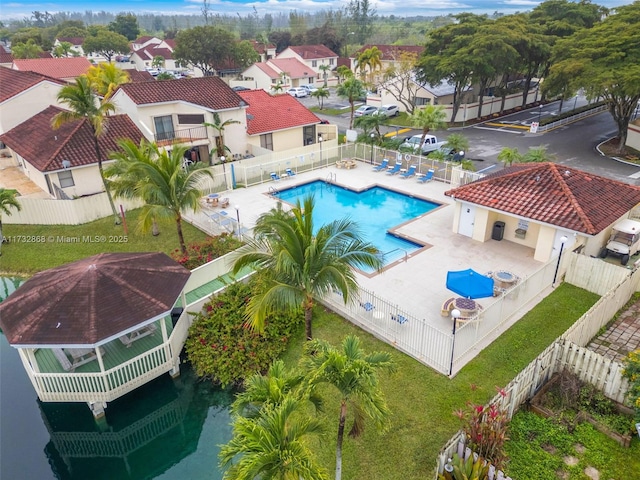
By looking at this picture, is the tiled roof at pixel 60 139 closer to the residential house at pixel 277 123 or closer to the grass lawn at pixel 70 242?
the grass lawn at pixel 70 242

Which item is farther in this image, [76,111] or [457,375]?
[76,111]

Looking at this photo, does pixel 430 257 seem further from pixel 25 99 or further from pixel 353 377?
pixel 25 99

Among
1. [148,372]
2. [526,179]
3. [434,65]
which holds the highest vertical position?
[434,65]

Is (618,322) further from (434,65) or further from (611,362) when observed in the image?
(434,65)

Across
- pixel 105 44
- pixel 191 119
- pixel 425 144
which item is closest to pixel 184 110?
pixel 191 119

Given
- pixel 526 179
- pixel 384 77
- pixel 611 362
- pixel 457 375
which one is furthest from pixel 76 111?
pixel 384 77

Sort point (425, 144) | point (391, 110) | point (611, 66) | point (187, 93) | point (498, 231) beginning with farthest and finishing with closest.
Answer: point (391, 110) → point (425, 144) → point (611, 66) → point (187, 93) → point (498, 231)
